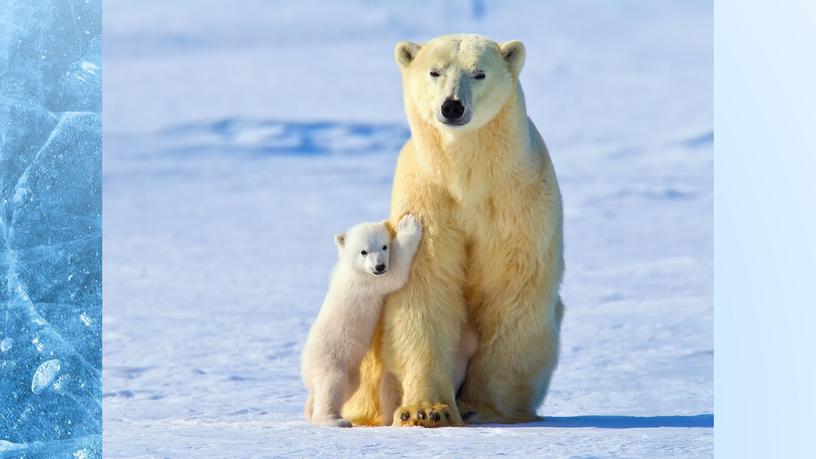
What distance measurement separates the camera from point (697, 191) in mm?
15102

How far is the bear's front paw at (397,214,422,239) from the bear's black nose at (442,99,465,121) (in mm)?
477

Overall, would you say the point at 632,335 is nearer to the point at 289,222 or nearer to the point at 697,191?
the point at 289,222

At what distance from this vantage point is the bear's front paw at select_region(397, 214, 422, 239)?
4805 mm

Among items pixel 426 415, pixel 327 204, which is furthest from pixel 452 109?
pixel 327 204

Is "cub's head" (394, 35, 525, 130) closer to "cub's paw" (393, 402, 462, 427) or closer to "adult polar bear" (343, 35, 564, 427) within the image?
"adult polar bear" (343, 35, 564, 427)

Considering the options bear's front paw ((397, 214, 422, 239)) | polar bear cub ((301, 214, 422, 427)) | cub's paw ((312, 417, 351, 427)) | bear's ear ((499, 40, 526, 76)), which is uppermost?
bear's ear ((499, 40, 526, 76))

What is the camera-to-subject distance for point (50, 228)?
13.1 ft

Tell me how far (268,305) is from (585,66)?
16.0 metres

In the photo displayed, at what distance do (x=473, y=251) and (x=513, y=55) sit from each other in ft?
2.41
